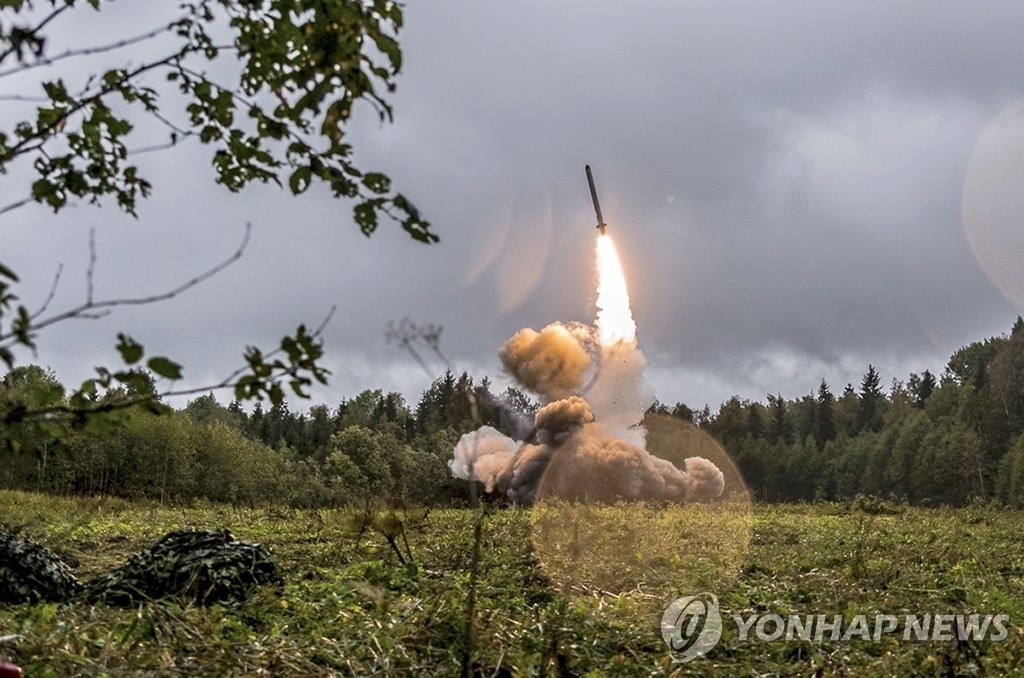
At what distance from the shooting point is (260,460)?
70562mm

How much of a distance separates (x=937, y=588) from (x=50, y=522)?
55.4 feet

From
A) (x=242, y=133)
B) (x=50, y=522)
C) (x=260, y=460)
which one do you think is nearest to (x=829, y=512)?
(x=50, y=522)

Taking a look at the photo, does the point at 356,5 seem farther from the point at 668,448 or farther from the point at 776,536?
the point at 668,448

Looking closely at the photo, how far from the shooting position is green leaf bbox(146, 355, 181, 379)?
9.69ft

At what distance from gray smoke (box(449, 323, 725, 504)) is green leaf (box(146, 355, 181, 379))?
34.3m

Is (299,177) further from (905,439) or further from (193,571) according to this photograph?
(905,439)

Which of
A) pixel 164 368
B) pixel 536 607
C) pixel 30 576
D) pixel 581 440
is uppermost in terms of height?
pixel 581 440

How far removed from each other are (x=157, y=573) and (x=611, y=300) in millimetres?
27402

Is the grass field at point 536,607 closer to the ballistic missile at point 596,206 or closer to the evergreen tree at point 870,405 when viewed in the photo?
the ballistic missile at point 596,206

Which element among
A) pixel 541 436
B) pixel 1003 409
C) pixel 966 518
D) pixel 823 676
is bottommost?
pixel 823 676

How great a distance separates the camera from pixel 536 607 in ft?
24.9

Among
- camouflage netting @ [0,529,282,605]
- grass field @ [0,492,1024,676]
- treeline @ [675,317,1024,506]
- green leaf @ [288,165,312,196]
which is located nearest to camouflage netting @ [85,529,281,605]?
camouflage netting @ [0,529,282,605]

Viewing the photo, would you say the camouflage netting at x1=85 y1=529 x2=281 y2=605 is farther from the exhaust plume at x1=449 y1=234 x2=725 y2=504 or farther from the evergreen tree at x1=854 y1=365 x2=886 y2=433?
the evergreen tree at x1=854 y1=365 x2=886 y2=433

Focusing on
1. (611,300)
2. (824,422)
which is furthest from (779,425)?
(611,300)
